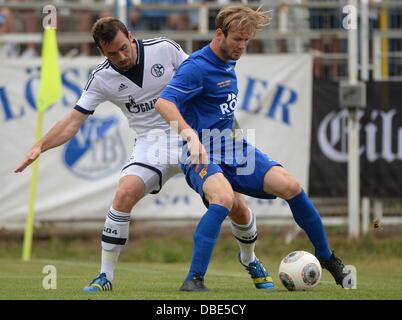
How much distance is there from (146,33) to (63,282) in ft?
25.1

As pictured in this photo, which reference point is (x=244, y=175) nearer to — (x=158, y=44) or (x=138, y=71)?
(x=138, y=71)

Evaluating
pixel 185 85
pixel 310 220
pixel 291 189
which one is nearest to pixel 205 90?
pixel 185 85

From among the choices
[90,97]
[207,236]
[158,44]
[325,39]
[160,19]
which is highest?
[160,19]

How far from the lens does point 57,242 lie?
648 inches

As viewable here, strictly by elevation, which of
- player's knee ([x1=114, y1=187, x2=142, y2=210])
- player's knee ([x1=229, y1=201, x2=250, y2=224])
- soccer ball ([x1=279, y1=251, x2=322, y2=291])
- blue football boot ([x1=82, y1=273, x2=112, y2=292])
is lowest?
blue football boot ([x1=82, y1=273, x2=112, y2=292])

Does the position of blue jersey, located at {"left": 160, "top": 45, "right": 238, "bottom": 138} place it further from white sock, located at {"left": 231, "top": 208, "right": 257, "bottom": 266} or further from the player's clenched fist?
the player's clenched fist

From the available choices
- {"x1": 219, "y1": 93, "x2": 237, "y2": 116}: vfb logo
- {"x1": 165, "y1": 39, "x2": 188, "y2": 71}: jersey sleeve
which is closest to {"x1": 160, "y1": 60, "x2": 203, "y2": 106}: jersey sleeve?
{"x1": 219, "y1": 93, "x2": 237, "y2": 116}: vfb logo

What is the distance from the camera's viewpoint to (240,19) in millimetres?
8250

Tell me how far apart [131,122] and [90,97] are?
1.74 feet

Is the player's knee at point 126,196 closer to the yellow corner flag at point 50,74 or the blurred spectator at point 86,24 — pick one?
the yellow corner flag at point 50,74

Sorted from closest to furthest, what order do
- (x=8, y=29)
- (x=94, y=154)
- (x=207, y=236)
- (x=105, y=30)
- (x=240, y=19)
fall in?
(x=207, y=236) → (x=240, y=19) → (x=105, y=30) → (x=94, y=154) → (x=8, y=29)

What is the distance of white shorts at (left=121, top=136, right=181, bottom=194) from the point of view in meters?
9.12

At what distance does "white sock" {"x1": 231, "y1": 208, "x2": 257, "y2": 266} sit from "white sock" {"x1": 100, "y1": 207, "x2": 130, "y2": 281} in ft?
3.14
